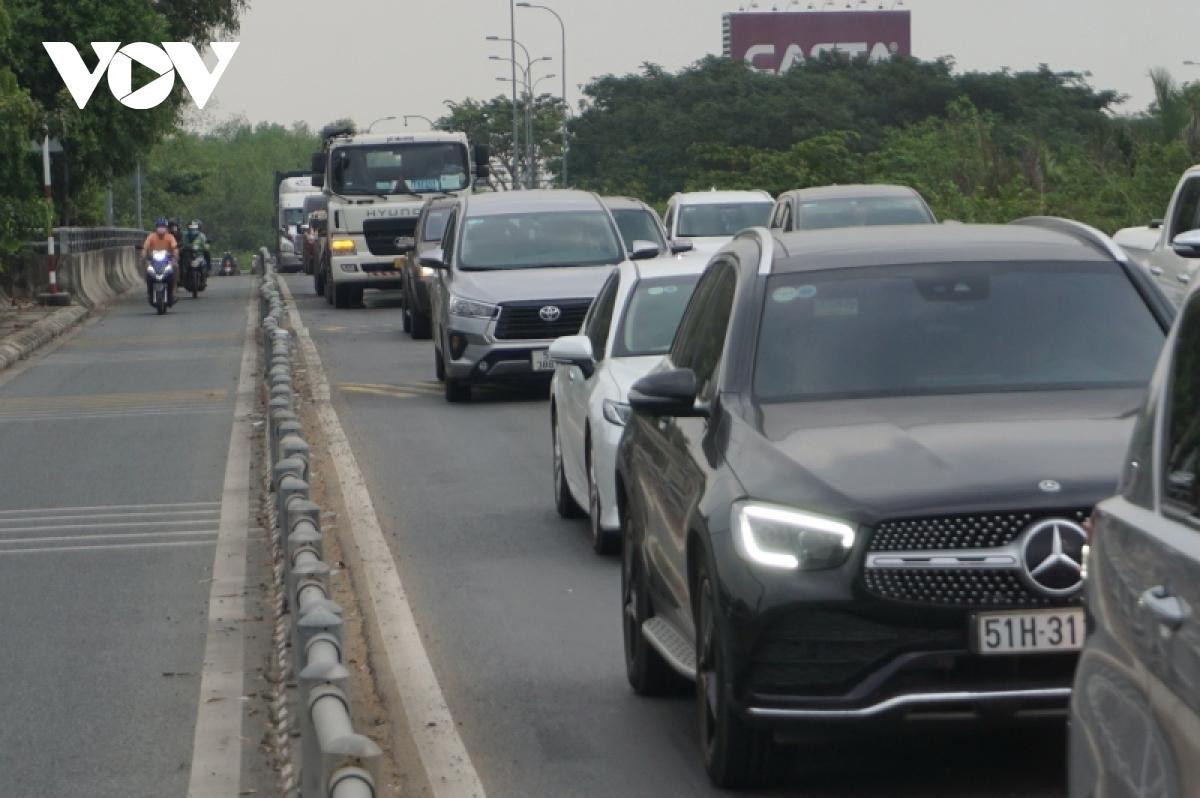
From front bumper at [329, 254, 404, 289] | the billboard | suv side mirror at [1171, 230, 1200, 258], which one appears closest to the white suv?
front bumper at [329, 254, 404, 289]

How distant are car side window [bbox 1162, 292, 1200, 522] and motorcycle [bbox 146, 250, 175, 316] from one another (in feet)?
116

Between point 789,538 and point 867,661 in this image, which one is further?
point 789,538

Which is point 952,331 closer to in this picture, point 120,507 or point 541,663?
point 541,663

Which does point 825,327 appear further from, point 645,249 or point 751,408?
point 645,249

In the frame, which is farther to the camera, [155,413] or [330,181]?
[330,181]

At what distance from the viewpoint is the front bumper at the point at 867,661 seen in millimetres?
5773

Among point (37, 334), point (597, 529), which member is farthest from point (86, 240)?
point (597, 529)

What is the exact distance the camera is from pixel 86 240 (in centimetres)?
4634

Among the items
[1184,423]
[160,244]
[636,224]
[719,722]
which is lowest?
[719,722]

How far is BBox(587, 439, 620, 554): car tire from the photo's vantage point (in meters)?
11.2

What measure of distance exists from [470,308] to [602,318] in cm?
752

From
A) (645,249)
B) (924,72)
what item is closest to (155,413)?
(645,249)

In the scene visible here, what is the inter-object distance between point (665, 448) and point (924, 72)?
289 feet

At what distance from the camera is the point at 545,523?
12.7 metres
